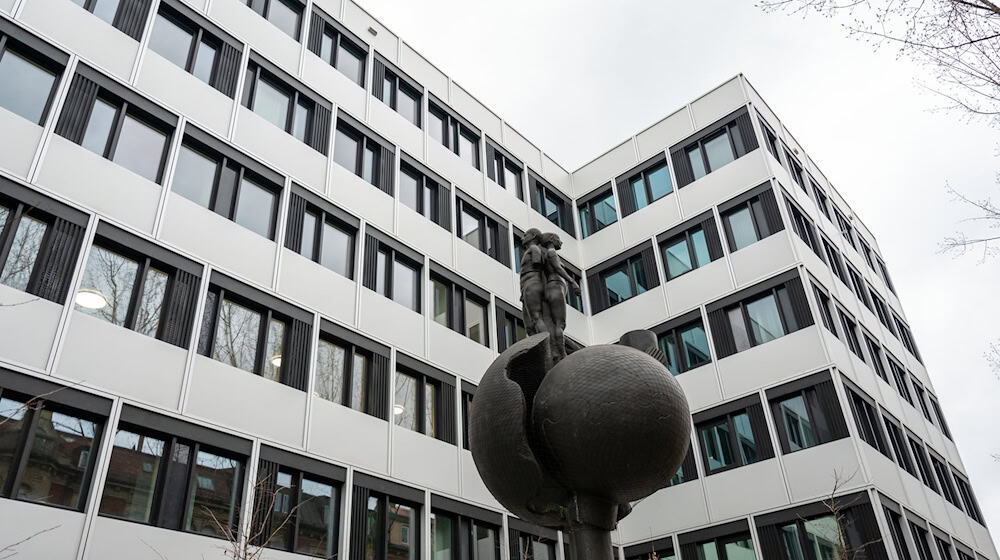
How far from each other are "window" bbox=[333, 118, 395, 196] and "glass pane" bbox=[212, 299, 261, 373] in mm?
6478

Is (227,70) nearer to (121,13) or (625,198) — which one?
(121,13)

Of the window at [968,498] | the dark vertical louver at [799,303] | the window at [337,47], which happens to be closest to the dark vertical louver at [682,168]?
the dark vertical louver at [799,303]

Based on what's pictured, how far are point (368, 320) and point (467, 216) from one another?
7622 mm

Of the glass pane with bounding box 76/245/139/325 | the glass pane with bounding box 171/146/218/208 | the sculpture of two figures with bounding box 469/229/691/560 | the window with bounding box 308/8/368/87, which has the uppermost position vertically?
the window with bounding box 308/8/368/87

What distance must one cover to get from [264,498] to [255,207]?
735 centimetres

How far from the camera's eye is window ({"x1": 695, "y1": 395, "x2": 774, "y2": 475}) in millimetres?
23766

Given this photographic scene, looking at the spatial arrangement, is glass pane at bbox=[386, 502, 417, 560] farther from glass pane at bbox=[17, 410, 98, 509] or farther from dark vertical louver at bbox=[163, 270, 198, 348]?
glass pane at bbox=[17, 410, 98, 509]

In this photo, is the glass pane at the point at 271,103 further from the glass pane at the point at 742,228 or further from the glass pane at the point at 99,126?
the glass pane at the point at 742,228

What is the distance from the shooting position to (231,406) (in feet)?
55.1

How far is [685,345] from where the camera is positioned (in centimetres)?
2723

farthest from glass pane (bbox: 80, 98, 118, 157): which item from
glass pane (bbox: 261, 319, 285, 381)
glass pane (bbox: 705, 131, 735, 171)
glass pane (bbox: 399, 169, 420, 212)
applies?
glass pane (bbox: 705, 131, 735, 171)

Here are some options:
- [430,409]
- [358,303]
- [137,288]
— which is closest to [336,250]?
[358,303]

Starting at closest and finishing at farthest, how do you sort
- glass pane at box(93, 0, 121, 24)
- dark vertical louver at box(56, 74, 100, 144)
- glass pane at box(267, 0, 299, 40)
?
dark vertical louver at box(56, 74, 100, 144), glass pane at box(93, 0, 121, 24), glass pane at box(267, 0, 299, 40)

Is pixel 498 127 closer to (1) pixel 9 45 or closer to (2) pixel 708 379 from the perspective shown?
(2) pixel 708 379
